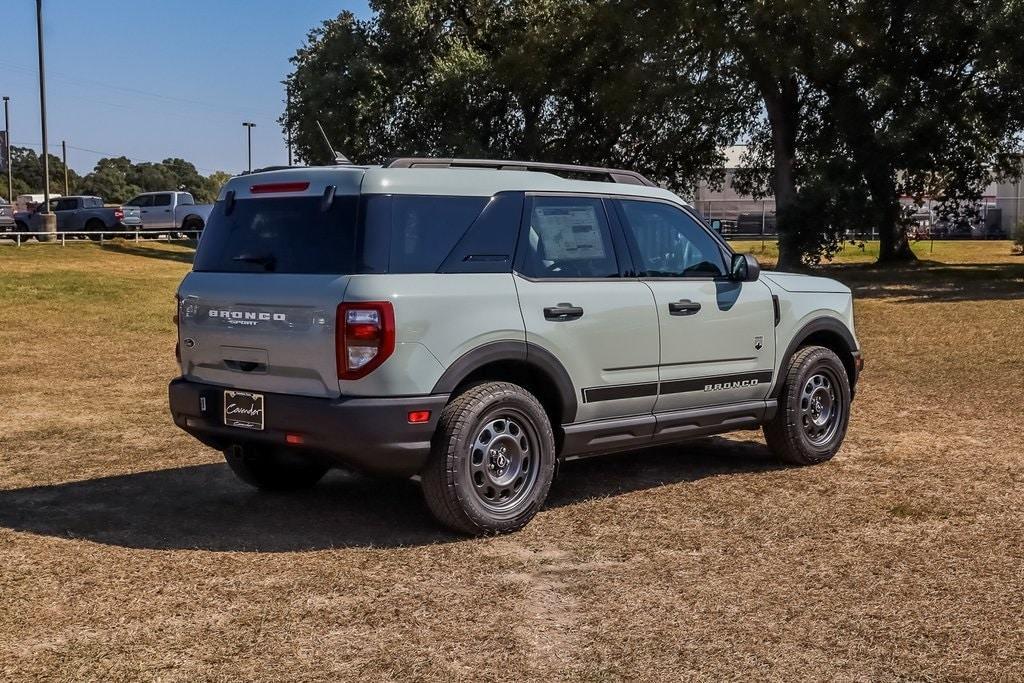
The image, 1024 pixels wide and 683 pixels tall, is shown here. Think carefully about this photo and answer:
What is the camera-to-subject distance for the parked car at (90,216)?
1686 inches

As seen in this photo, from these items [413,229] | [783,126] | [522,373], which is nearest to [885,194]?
[783,126]

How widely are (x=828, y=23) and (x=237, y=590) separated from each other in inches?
964

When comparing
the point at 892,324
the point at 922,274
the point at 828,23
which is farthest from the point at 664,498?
the point at 922,274

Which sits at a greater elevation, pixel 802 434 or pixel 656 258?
pixel 656 258

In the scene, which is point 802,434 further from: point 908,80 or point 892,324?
point 908,80

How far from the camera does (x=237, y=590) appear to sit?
5.24 metres

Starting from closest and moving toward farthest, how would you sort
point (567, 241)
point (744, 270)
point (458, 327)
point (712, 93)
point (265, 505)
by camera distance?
point (458, 327) < point (567, 241) < point (265, 505) < point (744, 270) < point (712, 93)

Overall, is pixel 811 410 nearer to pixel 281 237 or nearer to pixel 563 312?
pixel 563 312

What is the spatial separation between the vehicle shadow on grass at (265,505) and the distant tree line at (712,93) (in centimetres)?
1973

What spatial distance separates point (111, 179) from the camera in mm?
136375

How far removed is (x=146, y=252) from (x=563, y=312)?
102ft

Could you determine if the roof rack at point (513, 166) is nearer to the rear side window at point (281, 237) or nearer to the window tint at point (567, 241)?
the window tint at point (567, 241)

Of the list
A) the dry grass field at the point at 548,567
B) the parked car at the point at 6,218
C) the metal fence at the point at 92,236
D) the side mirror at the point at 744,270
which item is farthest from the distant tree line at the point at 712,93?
the side mirror at the point at 744,270

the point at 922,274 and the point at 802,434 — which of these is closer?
the point at 802,434
